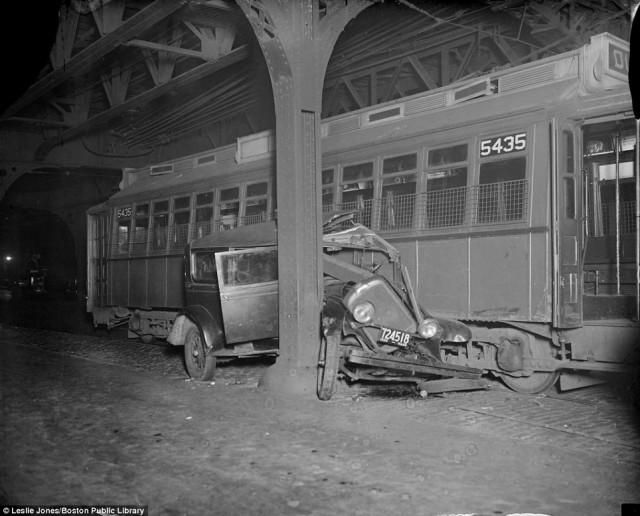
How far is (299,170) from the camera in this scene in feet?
26.8

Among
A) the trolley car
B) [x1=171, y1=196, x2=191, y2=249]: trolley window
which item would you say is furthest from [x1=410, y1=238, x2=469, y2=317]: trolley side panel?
[x1=171, y1=196, x2=191, y2=249]: trolley window

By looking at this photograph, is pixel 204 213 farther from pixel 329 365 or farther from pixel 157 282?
pixel 329 365

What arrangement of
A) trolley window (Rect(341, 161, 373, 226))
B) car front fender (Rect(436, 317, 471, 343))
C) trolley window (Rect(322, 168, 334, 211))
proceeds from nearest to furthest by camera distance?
car front fender (Rect(436, 317, 471, 343))
trolley window (Rect(341, 161, 373, 226))
trolley window (Rect(322, 168, 334, 211))

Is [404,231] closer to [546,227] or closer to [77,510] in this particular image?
[546,227]

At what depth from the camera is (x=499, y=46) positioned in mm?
13945

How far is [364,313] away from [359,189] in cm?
316

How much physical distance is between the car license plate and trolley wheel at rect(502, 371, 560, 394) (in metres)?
1.89

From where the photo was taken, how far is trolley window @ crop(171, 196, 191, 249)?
1348cm

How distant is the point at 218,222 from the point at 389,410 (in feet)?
21.8

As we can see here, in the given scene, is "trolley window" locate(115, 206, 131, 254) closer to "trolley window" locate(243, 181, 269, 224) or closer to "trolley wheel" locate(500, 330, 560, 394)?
"trolley window" locate(243, 181, 269, 224)

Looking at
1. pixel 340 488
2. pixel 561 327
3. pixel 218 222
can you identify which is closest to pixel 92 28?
pixel 218 222

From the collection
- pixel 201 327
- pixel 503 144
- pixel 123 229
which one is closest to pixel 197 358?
pixel 201 327

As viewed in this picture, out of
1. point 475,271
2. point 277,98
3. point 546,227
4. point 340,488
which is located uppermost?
point 277,98

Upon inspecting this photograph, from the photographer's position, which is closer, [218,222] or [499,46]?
[218,222]
